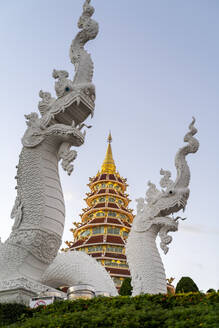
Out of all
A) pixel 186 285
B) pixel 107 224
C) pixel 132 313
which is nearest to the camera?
pixel 132 313

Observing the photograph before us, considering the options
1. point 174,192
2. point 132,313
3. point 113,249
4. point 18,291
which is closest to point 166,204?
point 174,192

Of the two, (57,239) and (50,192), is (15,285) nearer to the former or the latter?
(57,239)

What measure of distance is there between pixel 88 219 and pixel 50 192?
25741 millimetres

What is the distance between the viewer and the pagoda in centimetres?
2839

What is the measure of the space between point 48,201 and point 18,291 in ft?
6.23

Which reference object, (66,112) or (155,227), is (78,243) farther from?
(66,112)

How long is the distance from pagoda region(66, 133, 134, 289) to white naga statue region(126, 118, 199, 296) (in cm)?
1349

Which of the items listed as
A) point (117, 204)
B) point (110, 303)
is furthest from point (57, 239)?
point (117, 204)

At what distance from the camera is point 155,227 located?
43.1ft

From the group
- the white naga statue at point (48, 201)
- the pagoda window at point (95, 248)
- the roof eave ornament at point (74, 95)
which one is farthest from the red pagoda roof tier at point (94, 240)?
the roof eave ornament at point (74, 95)

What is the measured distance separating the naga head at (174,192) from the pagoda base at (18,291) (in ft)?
20.6

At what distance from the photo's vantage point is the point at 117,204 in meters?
33.9

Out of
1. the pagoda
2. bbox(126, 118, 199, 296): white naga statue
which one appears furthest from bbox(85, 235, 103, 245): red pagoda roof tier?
bbox(126, 118, 199, 296): white naga statue

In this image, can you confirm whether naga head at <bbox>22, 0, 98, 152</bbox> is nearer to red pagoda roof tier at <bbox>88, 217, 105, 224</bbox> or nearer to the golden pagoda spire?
red pagoda roof tier at <bbox>88, 217, 105, 224</bbox>
